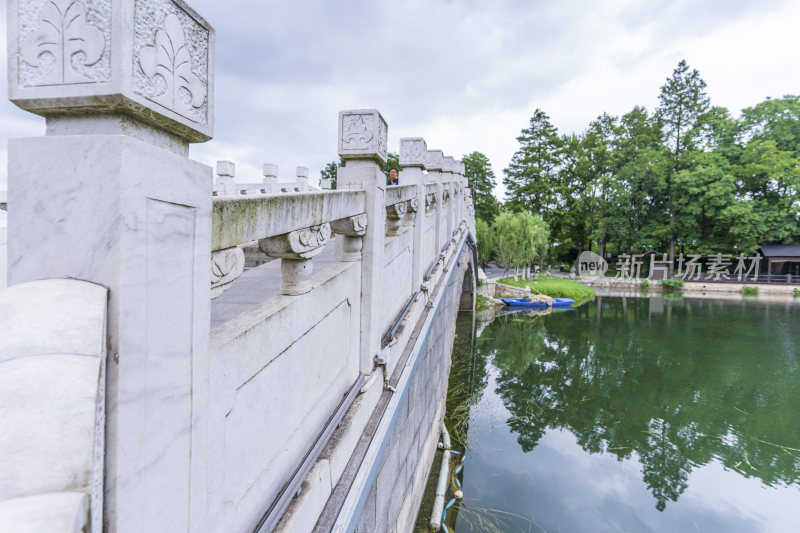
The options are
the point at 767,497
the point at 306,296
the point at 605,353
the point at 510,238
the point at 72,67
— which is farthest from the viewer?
the point at 510,238

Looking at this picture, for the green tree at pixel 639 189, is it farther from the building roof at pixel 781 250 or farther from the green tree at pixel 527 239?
the green tree at pixel 527 239

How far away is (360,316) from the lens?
326cm

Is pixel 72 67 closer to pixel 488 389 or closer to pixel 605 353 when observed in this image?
pixel 488 389

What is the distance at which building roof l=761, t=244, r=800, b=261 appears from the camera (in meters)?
28.1

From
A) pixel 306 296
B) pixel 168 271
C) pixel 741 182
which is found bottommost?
pixel 306 296

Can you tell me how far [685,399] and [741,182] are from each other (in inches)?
Answer: 1037

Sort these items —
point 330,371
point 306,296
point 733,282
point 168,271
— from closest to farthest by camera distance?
point 168,271 < point 306,296 < point 330,371 < point 733,282

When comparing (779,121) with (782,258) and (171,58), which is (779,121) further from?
(171,58)

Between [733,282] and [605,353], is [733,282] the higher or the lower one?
the higher one

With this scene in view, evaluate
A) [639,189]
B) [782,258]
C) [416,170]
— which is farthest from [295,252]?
[782,258]

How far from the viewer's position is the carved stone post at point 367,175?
3119mm

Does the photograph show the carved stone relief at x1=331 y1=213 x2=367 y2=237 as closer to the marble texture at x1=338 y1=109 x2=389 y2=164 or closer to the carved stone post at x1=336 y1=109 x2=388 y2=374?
the carved stone post at x1=336 y1=109 x2=388 y2=374

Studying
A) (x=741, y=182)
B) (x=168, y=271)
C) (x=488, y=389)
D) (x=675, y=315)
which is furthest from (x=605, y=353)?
(x=741, y=182)

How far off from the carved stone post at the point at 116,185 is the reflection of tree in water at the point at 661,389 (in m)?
9.68
